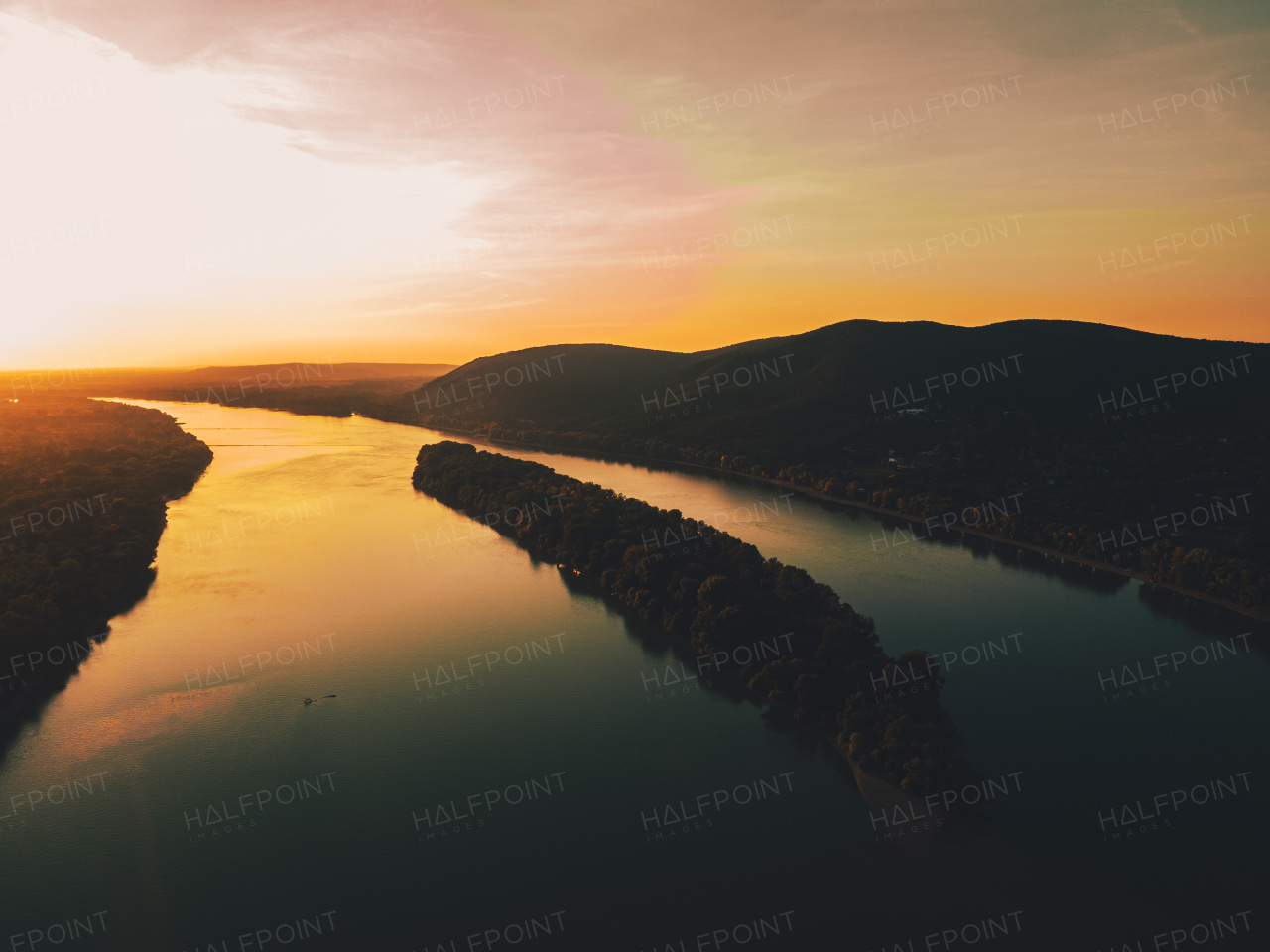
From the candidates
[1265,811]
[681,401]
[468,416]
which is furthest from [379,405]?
[1265,811]

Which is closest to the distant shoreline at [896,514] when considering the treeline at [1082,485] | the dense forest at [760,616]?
the treeline at [1082,485]

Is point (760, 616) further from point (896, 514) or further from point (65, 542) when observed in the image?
point (65, 542)

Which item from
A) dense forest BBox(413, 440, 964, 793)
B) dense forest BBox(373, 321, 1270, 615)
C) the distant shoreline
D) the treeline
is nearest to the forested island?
dense forest BBox(413, 440, 964, 793)

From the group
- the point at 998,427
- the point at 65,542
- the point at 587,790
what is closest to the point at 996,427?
the point at 998,427

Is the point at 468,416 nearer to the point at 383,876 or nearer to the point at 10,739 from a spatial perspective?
the point at 10,739

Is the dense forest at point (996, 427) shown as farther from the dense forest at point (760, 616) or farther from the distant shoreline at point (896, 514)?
the dense forest at point (760, 616)
